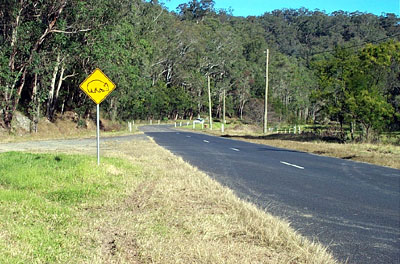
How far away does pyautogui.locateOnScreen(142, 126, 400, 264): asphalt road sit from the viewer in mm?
6133

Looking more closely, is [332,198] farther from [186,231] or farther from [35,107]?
[35,107]

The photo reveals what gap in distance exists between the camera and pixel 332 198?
30.4ft

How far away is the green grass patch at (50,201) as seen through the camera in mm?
4645

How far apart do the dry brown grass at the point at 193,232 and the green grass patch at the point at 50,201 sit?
362mm

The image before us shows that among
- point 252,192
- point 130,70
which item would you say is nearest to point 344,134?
point 130,70

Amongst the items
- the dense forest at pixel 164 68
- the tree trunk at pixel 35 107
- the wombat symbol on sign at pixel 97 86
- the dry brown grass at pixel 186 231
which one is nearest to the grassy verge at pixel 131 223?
the dry brown grass at pixel 186 231

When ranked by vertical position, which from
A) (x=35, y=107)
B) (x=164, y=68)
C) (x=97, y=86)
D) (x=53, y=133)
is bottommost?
(x=53, y=133)

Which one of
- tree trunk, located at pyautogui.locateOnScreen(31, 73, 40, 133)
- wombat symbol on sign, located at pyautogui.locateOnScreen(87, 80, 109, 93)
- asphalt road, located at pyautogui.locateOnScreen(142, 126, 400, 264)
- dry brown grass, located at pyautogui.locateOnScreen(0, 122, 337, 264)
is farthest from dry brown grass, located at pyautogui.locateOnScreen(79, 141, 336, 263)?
tree trunk, located at pyautogui.locateOnScreen(31, 73, 40, 133)

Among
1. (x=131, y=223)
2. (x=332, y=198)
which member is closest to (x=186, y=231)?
(x=131, y=223)

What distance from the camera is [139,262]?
4.60m

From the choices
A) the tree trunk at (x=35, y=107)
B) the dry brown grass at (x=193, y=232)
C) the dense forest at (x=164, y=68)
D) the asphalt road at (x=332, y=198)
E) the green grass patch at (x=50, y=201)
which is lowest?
the asphalt road at (x=332, y=198)

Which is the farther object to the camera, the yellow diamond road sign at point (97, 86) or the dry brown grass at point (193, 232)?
the yellow diamond road sign at point (97, 86)

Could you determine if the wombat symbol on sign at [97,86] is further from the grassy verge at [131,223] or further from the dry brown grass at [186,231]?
the dry brown grass at [186,231]

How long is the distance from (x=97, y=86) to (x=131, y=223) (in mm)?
6757
